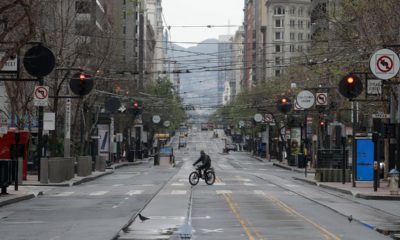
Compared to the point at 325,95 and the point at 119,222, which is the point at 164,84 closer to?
the point at 325,95

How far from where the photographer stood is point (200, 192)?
38375 mm

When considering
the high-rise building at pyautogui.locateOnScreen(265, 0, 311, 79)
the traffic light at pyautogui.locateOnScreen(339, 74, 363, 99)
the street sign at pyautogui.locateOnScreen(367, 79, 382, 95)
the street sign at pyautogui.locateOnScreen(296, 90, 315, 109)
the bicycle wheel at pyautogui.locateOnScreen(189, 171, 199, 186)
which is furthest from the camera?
the high-rise building at pyautogui.locateOnScreen(265, 0, 311, 79)

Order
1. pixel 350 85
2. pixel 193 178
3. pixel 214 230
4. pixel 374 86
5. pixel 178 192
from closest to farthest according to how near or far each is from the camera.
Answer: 1. pixel 214 230
2. pixel 178 192
3. pixel 350 85
4. pixel 374 86
5. pixel 193 178

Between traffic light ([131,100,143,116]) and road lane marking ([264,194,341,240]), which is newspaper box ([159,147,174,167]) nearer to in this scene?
traffic light ([131,100,143,116])

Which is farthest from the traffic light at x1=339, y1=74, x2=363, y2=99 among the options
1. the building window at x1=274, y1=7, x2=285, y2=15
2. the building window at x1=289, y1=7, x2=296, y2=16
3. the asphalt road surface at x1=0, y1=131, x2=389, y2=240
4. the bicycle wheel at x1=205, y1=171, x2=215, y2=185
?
the building window at x1=274, y1=7, x2=285, y2=15

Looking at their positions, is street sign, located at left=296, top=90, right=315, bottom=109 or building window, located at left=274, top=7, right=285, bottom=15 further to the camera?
building window, located at left=274, top=7, right=285, bottom=15

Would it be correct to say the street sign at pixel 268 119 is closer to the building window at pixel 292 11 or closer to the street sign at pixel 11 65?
the street sign at pixel 11 65

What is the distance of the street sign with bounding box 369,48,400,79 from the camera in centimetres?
3588

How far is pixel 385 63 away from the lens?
36000 mm

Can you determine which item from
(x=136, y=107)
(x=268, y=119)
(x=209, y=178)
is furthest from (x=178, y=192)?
(x=268, y=119)

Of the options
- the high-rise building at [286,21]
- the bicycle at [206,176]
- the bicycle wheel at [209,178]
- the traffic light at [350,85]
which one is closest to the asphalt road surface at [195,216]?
the traffic light at [350,85]

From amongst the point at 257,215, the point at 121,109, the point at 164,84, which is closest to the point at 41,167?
the point at 257,215

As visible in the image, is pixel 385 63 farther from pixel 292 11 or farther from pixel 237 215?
pixel 292 11

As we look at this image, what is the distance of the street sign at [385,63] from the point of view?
35875mm
